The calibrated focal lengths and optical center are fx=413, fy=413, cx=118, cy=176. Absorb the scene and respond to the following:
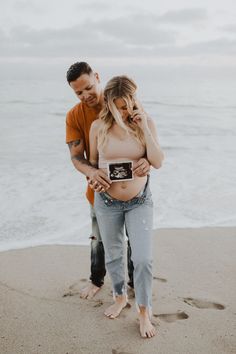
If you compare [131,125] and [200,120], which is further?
[200,120]

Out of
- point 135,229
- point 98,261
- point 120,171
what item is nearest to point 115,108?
point 120,171

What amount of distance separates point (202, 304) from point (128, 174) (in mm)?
1338

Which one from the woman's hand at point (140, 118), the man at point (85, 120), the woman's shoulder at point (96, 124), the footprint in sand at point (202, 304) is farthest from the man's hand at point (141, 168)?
the footprint in sand at point (202, 304)

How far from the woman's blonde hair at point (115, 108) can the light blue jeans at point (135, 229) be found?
403 mm

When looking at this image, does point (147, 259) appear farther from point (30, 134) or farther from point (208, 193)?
point (30, 134)

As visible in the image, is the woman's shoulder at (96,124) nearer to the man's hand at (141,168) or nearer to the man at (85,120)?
the man at (85,120)

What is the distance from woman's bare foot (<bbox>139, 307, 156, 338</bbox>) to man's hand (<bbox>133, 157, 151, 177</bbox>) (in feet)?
3.15

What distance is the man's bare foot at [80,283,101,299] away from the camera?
3.47 meters

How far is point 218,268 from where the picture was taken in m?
3.95

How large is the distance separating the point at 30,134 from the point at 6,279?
30.5 feet

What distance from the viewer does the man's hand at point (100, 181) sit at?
111 inches

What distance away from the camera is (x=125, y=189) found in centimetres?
288

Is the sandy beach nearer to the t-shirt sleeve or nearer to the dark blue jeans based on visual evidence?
the dark blue jeans

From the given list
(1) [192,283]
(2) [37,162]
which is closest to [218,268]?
(1) [192,283]
